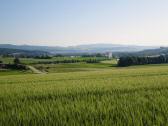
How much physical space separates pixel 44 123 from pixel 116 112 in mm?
1383

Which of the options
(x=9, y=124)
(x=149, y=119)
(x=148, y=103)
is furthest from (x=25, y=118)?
(x=148, y=103)

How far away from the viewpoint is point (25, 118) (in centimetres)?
545

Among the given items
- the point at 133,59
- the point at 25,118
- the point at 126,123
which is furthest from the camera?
the point at 133,59

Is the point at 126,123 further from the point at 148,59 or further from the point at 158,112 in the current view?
the point at 148,59

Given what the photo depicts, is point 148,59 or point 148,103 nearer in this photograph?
point 148,103

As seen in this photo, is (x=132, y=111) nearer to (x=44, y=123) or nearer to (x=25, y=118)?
(x=44, y=123)

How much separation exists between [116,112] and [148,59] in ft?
303

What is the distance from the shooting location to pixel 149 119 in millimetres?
4906

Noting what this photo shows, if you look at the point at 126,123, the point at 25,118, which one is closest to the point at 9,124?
the point at 25,118

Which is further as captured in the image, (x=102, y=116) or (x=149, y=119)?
(x=102, y=116)

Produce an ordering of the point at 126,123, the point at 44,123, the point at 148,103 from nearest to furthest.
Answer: the point at 126,123 → the point at 44,123 → the point at 148,103

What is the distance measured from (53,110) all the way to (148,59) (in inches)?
3627

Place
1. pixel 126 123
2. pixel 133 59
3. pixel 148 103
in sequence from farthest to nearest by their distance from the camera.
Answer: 1. pixel 133 59
2. pixel 148 103
3. pixel 126 123

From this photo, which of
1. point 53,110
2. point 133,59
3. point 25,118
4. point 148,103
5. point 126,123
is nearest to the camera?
point 126,123
